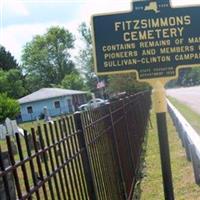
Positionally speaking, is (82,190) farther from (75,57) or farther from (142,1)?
(75,57)

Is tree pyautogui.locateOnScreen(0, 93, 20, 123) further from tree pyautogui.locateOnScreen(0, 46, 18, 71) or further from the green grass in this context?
tree pyautogui.locateOnScreen(0, 46, 18, 71)

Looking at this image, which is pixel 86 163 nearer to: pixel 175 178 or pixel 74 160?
pixel 74 160

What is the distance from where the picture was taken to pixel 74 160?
464 cm

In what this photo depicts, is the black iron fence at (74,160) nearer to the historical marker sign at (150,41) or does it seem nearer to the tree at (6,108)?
the historical marker sign at (150,41)

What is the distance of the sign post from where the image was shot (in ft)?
19.1

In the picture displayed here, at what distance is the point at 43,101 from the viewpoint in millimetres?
79312

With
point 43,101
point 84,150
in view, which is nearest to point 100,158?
point 84,150

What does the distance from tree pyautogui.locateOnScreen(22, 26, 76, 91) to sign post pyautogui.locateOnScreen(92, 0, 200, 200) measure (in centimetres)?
10871

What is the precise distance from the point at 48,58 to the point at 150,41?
11142cm

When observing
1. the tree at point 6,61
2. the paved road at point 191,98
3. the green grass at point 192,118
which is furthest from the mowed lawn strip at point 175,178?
the tree at point 6,61

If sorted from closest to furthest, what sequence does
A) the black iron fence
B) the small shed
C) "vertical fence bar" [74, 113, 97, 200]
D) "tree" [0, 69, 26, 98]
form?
the black iron fence < "vertical fence bar" [74, 113, 97, 200] < the small shed < "tree" [0, 69, 26, 98]

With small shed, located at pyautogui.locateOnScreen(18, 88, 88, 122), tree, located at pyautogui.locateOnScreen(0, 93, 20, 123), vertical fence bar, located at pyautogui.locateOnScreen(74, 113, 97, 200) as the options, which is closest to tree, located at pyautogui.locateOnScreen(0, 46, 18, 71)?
small shed, located at pyautogui.locateOnScreen(18, 88, 88, 122)

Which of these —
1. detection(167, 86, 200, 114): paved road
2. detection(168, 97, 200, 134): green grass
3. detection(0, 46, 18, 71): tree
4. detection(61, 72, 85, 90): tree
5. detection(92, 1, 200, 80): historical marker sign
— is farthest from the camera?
detection(0, 46, 18, 71): tree

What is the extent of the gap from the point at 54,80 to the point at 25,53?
9210 mm
